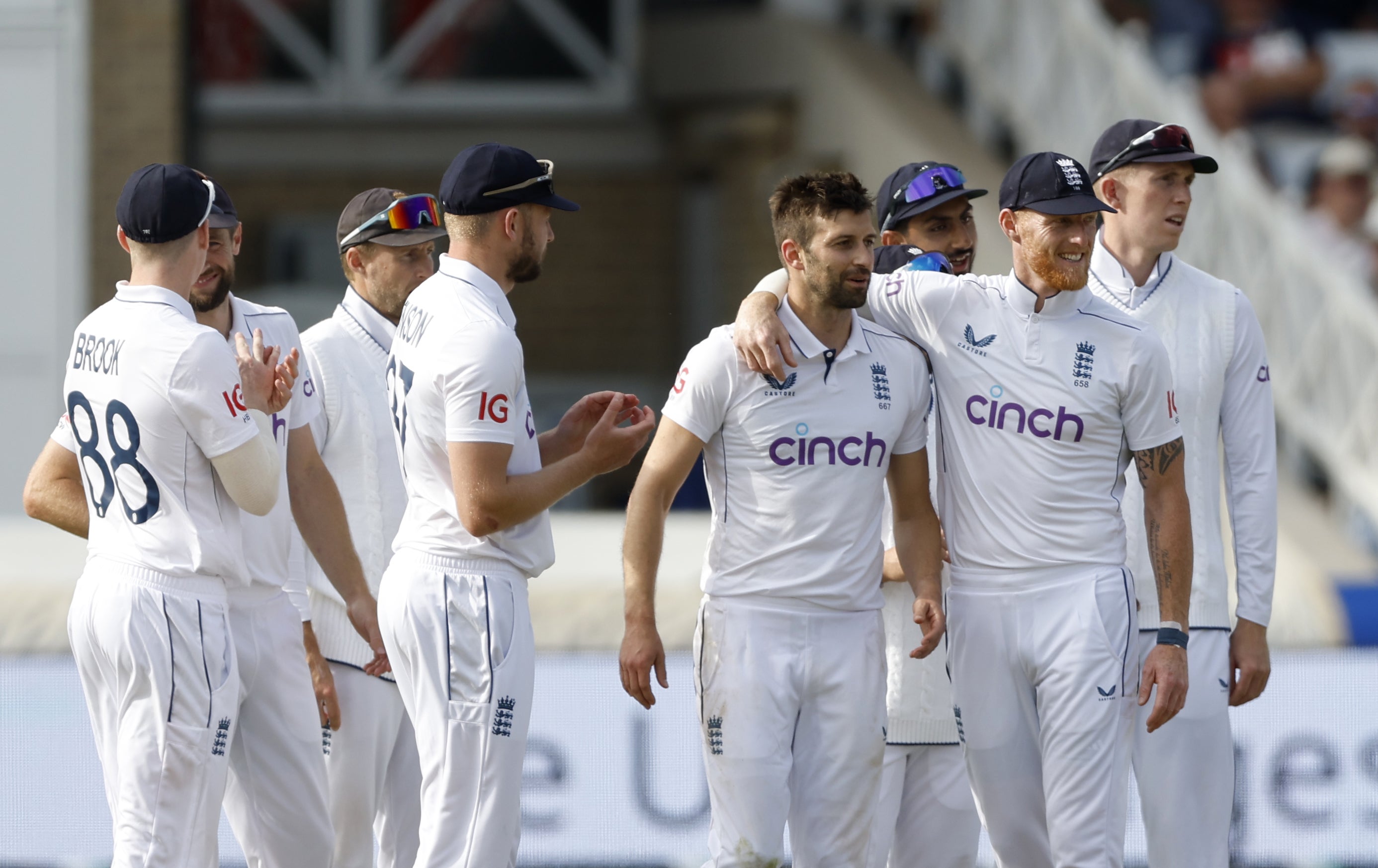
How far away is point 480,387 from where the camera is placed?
12.5 feet

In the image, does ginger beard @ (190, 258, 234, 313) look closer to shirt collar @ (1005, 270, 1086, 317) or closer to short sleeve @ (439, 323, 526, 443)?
short sleeve @ (439, 323, 526, 443)

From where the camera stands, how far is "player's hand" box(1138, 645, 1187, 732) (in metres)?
4.13

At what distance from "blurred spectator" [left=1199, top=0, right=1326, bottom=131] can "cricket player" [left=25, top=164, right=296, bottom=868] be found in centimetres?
866

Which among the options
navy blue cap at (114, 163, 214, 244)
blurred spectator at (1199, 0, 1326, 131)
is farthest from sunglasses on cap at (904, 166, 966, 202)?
blurred spectator at (1199, 0, 1326, 131)

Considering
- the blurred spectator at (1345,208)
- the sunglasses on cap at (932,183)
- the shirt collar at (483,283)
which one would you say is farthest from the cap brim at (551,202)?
the blurred spectator at (1345,208)

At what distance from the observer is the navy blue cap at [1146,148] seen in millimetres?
4504

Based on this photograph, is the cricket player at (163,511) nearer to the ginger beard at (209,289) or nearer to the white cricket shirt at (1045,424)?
the ginger beard at (209,289)

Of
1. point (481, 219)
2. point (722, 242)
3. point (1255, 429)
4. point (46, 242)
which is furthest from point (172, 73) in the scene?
point (1255, 429)

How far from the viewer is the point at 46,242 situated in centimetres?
1019

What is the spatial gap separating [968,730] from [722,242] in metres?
9.79

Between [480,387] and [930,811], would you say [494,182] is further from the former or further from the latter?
[930,811]

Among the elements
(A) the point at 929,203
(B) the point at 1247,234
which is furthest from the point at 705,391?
(B) the point at 1247,234

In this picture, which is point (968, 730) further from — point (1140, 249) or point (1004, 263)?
point (1004, 263)

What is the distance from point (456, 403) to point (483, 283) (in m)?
0.35
